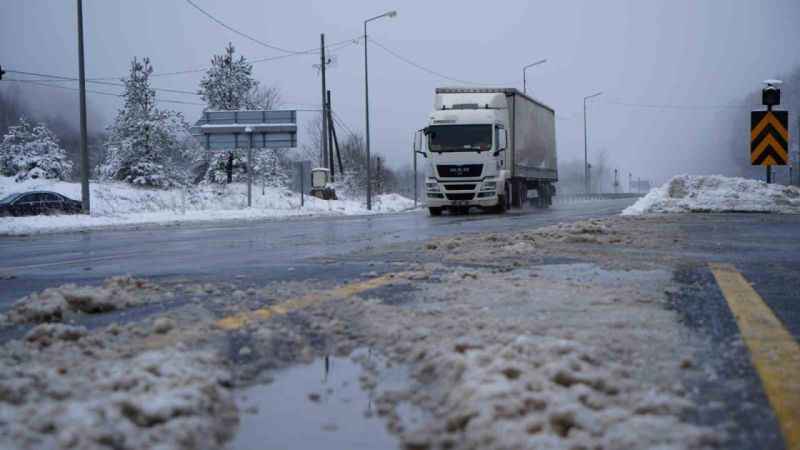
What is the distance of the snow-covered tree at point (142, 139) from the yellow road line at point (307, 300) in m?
50.3

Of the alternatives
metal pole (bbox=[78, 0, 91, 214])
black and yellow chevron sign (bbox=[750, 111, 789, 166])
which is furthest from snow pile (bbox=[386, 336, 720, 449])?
metal pole (bbox=[78, 0, 91, 214])

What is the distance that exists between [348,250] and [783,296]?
15.6ft

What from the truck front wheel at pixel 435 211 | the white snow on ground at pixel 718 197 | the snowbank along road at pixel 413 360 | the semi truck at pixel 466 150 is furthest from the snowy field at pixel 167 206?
the snowbank along road at pixel 413 360

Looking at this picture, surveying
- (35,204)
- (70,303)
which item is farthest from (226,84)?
(70,303)

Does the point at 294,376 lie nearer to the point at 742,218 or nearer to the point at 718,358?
the point at 718,358

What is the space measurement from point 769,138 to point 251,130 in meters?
20.8

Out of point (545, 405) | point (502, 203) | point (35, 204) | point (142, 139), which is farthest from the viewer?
point (142, 139)

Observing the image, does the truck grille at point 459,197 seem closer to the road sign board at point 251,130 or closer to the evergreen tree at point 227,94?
the road sign board at point 251,130

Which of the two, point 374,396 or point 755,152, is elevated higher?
point 755,152

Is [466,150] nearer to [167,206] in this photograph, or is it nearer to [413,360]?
[413,360]

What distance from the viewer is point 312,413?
2352mm

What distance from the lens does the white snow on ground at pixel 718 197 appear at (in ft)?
51.3

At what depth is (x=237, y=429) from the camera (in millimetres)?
2166

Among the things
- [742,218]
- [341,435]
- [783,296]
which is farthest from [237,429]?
[742,218]
